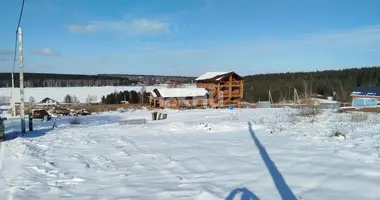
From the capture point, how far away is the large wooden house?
5169cm

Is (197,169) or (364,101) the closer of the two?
Answer: (197,169)

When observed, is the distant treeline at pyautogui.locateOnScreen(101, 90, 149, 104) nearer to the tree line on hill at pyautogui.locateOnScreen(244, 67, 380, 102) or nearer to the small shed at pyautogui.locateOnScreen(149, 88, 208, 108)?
the tree line on hill at pyautogui.locateOnScreen(244, 67, 380, 102)

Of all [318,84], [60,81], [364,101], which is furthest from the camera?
[60,81]

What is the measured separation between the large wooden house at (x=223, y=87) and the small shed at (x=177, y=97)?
215 cm

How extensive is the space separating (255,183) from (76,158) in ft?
16.3

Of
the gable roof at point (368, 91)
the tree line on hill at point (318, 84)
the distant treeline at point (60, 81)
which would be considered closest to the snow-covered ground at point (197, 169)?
the gable roof at point (368, 91)

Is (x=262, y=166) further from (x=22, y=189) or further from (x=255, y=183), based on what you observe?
(x=22, y=189)

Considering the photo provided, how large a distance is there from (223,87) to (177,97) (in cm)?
913

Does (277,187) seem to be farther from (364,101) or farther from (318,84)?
(318,84)

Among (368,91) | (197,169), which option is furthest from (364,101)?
(197,169)

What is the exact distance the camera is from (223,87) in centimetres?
5291

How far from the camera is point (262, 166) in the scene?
7.41m

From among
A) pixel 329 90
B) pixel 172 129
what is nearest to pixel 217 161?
pixel 172 129

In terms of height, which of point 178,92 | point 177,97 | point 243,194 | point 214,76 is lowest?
point 243,194
